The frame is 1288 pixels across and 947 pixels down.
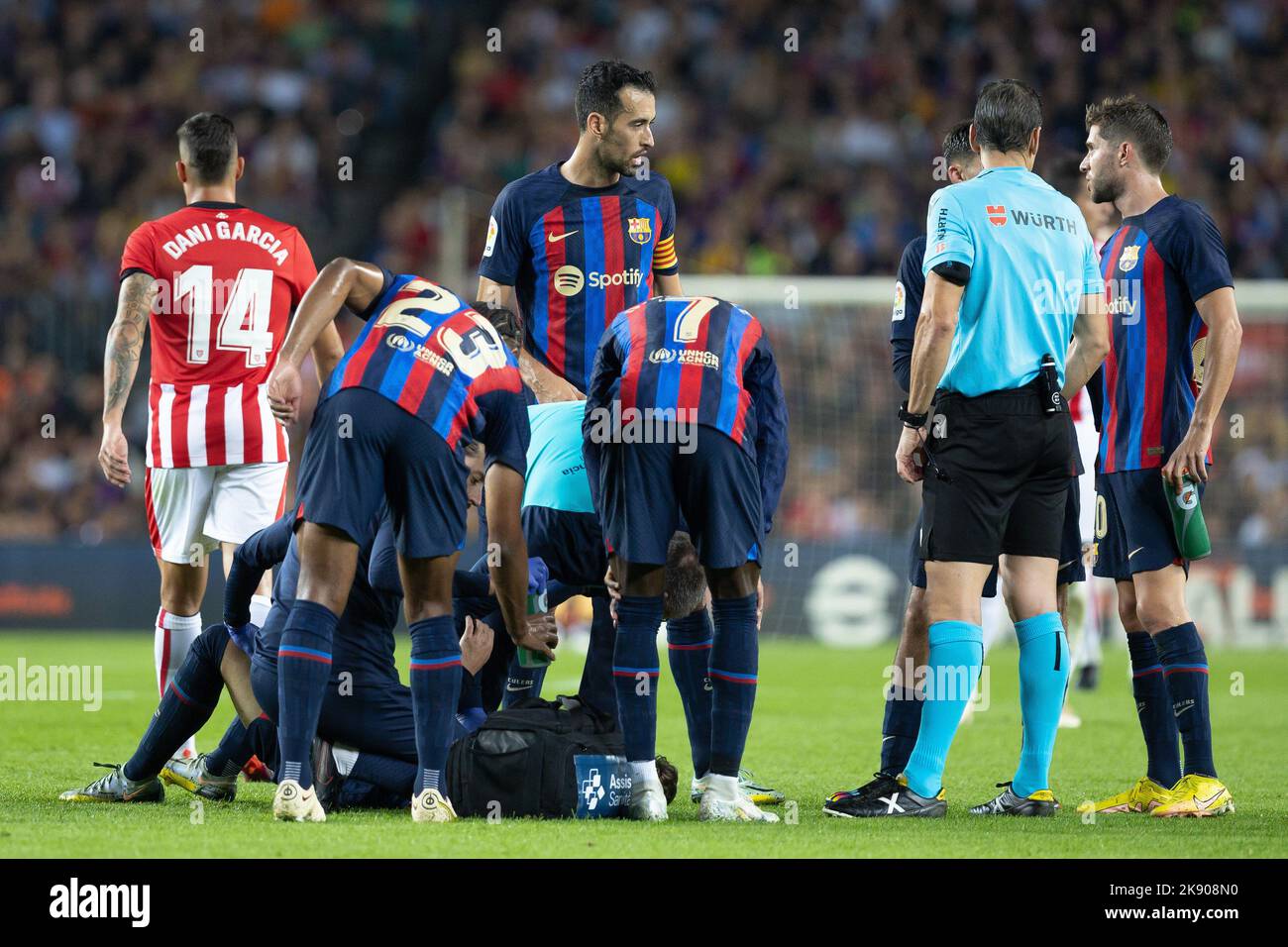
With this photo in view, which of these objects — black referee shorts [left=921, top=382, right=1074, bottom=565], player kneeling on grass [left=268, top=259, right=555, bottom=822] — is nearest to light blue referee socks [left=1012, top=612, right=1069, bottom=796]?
black referee shorts [left=921, top=382, right=1074, bottom=565]

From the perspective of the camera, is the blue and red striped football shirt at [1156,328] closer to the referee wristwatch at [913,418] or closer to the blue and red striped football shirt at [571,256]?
the referee wristwatch at [913,418]

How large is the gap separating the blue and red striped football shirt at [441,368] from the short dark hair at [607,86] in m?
1.35

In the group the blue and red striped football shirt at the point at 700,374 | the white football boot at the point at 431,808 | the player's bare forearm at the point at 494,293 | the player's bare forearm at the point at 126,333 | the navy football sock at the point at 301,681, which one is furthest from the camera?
the player's bare forearm at the point at 126,333

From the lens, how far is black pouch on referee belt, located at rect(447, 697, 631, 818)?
573 cm

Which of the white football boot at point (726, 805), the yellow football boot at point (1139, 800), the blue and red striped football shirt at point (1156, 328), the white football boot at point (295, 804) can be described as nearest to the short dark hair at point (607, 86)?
the blue and red striped football shirt at point (1156, 328)

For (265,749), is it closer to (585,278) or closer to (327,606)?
(327,606)

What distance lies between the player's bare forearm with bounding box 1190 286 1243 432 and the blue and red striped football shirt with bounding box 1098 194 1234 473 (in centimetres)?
6

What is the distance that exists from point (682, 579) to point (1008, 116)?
1.94 meters

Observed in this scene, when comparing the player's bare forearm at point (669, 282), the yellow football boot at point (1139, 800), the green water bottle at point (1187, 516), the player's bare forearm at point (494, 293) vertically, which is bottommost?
the yellow football boot at point (1139, 800)

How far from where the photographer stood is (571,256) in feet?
22.7

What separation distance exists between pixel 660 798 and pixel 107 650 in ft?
30.6

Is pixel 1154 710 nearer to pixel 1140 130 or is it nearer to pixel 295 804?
pixel 1140 130

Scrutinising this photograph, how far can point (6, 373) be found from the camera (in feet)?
54.1

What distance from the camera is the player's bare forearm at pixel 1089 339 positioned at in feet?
19.6
